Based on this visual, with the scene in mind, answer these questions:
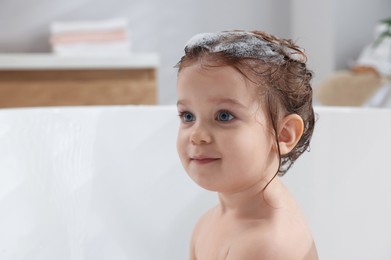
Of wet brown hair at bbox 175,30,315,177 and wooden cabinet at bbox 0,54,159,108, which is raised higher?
wet brown hair at bbox 175,30,315,177

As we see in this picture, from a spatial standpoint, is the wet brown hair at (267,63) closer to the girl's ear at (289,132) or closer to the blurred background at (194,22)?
the girl's ear at (289,132)

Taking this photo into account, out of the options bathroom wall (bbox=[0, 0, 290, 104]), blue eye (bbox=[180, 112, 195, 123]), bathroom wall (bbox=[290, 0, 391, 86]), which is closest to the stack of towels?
bathroom wall (bbox=[0, 0, 290, 104])

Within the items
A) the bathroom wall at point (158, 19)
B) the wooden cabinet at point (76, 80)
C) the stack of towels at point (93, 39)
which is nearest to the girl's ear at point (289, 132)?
the wooden cabinet at point (76, 80)

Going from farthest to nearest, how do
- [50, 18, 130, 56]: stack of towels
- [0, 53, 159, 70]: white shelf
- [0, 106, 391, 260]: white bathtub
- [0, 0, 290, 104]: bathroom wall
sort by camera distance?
[0, 0, 290, 104]: bathroom wall, [50, 18, 130, 56]: stack of towels, [0, 53, 159, 70]: white shelf, [0, 106, 391, 260]: white bathtub

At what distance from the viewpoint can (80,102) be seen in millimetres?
2707

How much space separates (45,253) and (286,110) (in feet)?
2.25

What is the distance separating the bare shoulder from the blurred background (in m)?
2.14

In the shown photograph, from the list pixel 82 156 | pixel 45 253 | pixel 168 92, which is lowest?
pixel 168 92

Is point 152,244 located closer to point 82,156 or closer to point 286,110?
point 82,156

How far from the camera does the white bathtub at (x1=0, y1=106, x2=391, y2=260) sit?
1.37m

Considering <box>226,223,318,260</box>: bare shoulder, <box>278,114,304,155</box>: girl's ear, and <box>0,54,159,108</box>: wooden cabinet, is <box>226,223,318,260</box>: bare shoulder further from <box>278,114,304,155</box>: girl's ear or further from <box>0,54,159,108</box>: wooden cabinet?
<box>0,54,159,108</box>: wooden cabinet

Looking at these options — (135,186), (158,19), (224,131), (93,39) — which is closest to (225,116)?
(224,131)

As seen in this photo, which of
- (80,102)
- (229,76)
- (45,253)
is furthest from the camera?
(80,102)

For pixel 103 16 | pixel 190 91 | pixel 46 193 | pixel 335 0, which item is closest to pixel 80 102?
pixel 103 16
